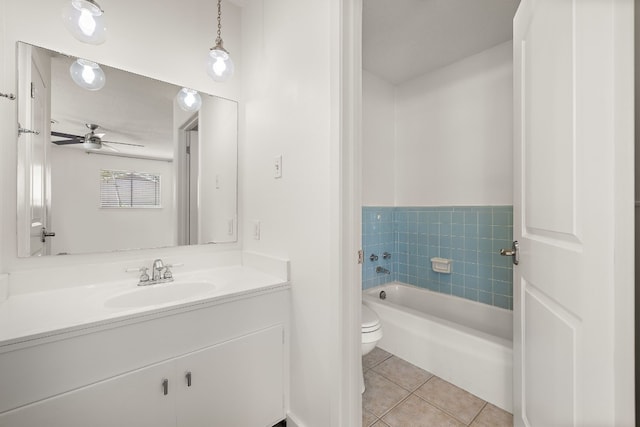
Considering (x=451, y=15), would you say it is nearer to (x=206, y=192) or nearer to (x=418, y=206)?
(x=418, y=206)

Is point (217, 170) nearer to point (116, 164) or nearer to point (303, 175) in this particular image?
point (116, 164)

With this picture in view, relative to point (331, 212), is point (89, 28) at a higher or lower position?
higher

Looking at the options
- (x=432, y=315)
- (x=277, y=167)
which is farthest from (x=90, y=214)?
(x=432, y=315)

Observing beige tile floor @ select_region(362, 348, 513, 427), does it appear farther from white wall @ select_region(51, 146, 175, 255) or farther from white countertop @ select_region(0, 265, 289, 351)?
white wall @ select_region(51, 146, 175, 255)

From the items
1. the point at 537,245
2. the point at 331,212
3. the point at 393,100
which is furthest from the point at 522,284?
the point at 393,100

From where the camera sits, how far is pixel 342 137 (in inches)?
44.5

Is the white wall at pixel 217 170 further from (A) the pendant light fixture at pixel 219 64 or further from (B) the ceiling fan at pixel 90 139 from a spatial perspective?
(B) the ceiling fan at pixel 90 139

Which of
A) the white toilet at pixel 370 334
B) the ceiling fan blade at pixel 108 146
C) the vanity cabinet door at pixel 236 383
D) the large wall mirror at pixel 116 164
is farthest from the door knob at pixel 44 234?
the white toilet at pixel 370 334

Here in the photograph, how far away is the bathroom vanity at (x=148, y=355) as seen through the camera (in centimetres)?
84

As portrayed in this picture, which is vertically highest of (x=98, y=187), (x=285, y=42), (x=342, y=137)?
(x=285, y=42)

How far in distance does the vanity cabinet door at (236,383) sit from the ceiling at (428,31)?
2106 mm

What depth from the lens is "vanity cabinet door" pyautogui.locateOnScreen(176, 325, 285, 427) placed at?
3.63 ft

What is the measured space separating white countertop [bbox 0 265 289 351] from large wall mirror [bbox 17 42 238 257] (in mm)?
207

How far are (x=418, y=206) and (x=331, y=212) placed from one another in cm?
184
